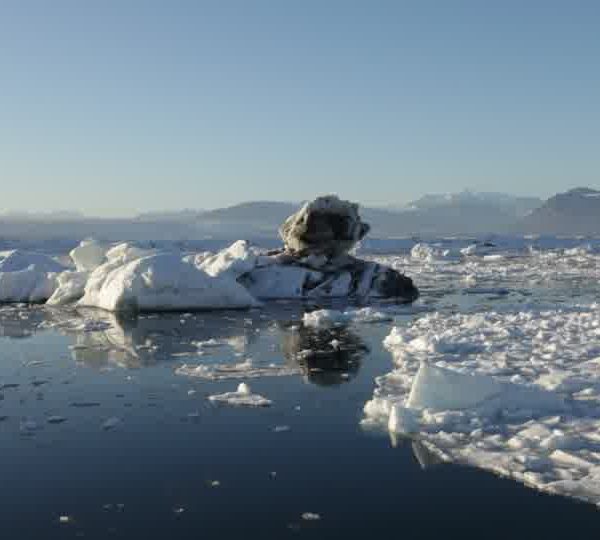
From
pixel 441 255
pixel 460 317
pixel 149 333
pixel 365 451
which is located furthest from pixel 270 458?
pixel 441 255

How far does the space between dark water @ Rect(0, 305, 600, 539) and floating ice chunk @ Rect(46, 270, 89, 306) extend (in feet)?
28.9

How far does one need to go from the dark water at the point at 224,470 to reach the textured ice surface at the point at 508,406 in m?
0.24

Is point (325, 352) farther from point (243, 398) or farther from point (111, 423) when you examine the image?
point (111, 423)

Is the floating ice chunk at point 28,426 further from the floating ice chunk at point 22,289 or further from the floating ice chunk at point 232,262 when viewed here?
the floating ice chunk at point 22,289

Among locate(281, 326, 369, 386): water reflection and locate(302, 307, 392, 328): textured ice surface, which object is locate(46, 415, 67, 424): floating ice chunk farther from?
locate(302, 307, 392, 328): textured ice surface

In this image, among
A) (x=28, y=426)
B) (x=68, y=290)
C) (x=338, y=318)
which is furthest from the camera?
(x=68, y=290)

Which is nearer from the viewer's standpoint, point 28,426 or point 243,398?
point 28,426

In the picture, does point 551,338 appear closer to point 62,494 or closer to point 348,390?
point 348,390

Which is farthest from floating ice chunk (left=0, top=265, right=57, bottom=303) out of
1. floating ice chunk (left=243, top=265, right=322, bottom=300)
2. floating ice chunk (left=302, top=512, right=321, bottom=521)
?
floating ice chunk (left=302, top=512, right=321, bottom=521)

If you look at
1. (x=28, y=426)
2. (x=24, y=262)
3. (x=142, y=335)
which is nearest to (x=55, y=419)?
(x=28, y=426)

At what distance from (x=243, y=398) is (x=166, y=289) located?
8612mm

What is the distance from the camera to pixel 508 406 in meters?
6.41

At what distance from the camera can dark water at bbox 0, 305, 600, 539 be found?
170 inches

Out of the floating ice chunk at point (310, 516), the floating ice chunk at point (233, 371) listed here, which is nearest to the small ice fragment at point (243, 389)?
the floating ice chunk at point (233, 371)
